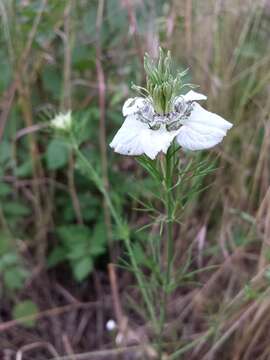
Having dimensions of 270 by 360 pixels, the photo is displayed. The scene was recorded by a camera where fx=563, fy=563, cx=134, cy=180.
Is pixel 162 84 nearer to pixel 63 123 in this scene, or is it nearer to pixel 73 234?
pixel 63 123

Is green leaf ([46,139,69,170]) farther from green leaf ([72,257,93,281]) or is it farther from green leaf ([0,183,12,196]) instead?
green leaf ([72,257,93,281])

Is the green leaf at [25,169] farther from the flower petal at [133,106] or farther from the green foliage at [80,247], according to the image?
the flower petal at [133,106]

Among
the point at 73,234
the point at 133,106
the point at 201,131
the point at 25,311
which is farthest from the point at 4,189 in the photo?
the point at 201,131

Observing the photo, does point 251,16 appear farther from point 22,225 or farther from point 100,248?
point 22,225

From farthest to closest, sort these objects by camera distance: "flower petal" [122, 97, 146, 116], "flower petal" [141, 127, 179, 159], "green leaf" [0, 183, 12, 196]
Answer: "green leaf" [0, 183, 12, 196], "flower petal" [122, 97, 146, 116], "flower petal" [141, 127, 179, 159]

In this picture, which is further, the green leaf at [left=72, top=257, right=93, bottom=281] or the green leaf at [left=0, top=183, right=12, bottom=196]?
the green leaf at [left=0, top=183, right=12, bottom=196]

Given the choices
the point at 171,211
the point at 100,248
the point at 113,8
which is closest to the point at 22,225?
the point at 100,248

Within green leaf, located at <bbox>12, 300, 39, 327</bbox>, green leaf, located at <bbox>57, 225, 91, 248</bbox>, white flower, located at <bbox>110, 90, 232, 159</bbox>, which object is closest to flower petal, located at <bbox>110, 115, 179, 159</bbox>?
white flower, located at <bbox>110, 90, 232, 159</bbox>
